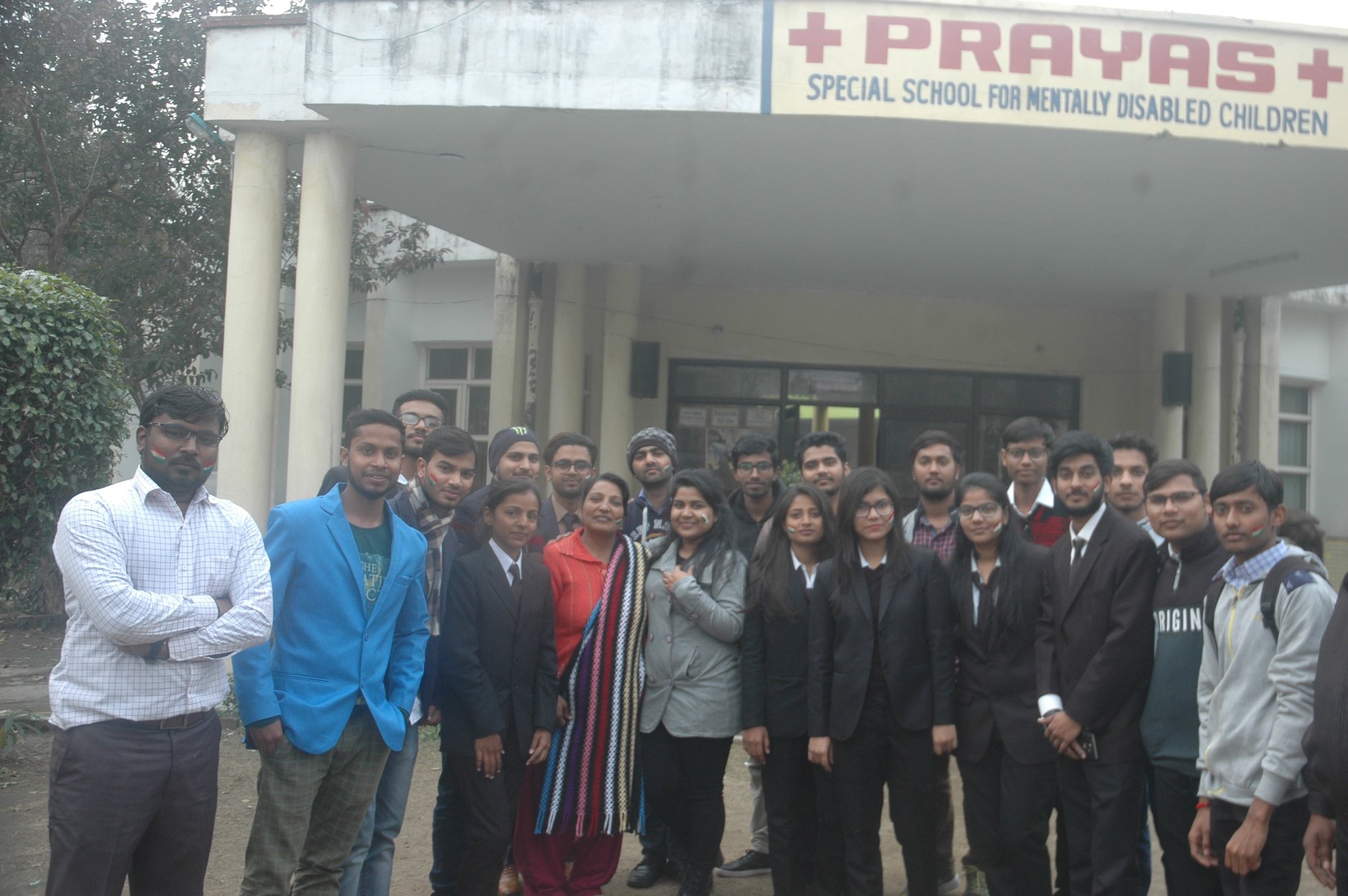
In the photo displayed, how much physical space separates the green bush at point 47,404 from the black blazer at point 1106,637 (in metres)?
4.73

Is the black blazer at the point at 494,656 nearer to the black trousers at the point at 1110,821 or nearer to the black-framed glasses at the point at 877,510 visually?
the black-framed glasses at the point at 877,510

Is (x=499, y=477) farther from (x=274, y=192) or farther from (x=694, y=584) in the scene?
(x=274, y=192)

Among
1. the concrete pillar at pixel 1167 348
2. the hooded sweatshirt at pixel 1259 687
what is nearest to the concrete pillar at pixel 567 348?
the concrete pillar at pixel 1167 348

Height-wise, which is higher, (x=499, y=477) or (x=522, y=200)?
(x=522, y=200)

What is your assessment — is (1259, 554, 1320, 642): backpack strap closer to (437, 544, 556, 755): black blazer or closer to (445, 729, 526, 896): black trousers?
(437, 544, 556, 755): black blazer

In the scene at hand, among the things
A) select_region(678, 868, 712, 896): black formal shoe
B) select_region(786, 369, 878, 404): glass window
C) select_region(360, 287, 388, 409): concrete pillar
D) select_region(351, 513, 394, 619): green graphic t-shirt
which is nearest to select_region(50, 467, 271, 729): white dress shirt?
select_region(351, 513, 394, 619): green graphic t-shirt

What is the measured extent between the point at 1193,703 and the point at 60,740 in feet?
10.7

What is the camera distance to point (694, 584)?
3.96 metres

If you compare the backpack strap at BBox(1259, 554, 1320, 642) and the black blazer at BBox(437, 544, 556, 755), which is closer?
the backpack strap at BBox(1259, 554, 1320, 642)

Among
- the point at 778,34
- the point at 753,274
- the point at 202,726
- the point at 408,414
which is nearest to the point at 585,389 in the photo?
the point at 753,274

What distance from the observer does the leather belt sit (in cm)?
283

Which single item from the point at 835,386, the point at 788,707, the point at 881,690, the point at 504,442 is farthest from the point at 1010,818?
the point at 835,386

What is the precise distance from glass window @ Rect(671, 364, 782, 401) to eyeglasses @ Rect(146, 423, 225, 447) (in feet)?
28.4

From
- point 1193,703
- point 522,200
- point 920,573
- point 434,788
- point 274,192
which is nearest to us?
point 1193,703
